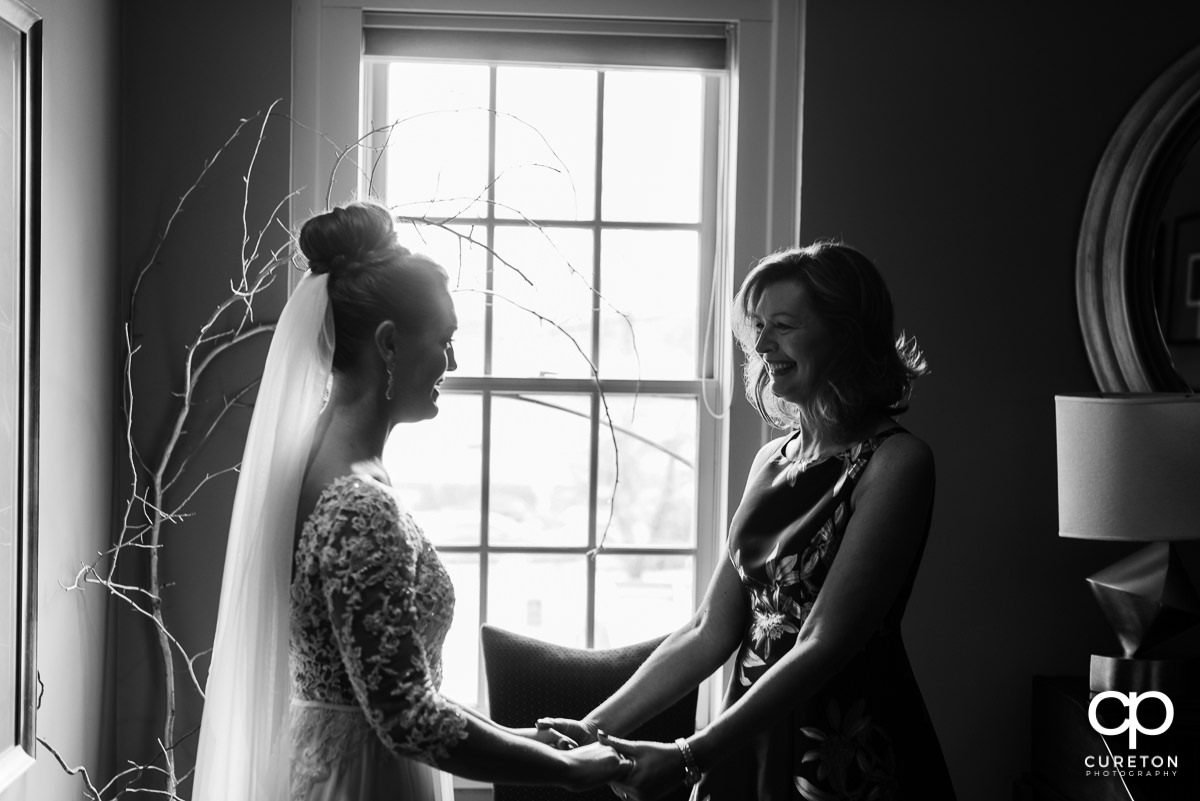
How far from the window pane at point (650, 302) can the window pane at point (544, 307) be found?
63 mm

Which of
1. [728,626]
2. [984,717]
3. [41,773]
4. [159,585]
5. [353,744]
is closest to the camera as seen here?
[353,744]

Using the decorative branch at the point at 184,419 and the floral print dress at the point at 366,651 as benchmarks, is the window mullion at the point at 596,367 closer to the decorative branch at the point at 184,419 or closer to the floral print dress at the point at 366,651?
the decorative branch at the point at 184,419

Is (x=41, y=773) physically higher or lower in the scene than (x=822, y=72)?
lower

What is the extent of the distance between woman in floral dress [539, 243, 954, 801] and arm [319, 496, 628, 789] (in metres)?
0.58

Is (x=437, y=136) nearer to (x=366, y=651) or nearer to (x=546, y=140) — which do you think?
(x=546, y=140)

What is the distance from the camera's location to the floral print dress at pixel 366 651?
1699 millimetres

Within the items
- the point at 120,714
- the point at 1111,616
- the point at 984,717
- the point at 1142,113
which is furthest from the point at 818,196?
the point at 120,714

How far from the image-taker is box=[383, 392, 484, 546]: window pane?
338cm

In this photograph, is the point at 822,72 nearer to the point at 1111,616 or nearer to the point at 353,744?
the point at 1111,616

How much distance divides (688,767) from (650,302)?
161 cm

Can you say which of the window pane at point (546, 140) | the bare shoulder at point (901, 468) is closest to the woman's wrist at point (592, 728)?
the bare shoulder at point (901, 468)

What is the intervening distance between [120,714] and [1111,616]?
259 cm

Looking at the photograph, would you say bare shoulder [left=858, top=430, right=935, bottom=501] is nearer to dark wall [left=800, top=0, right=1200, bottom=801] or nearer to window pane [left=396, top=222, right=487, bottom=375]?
dark wall [left=800, top=0, right=1200, bottom=801]

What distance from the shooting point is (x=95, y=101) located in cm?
288
